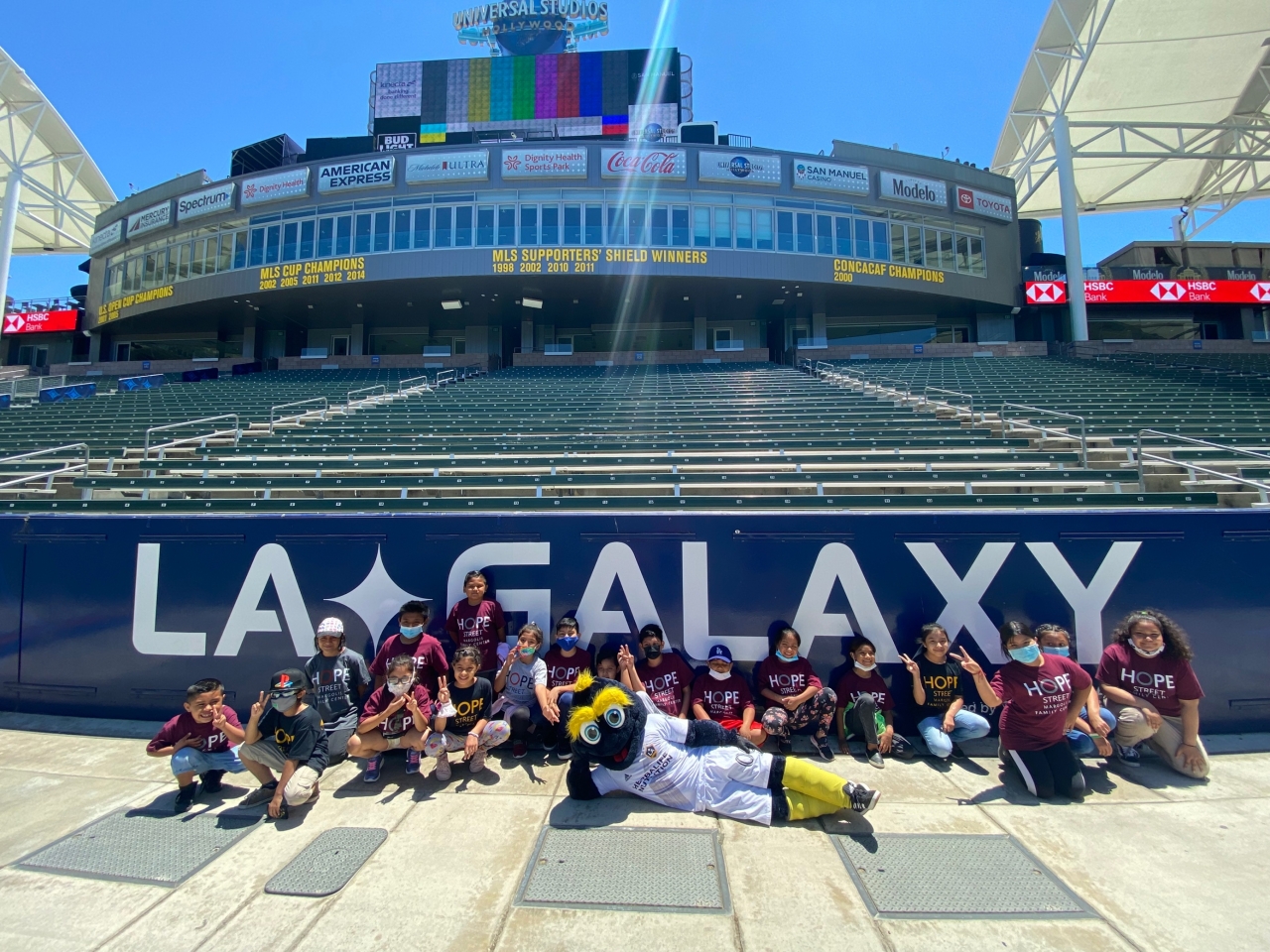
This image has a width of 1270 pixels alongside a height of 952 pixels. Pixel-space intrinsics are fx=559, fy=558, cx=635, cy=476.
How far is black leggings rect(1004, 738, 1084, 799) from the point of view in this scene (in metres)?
3.24

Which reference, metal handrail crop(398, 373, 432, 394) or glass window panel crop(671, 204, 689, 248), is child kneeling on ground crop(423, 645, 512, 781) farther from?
glass window panel crop(671, 204, 689, 248)

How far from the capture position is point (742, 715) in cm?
390

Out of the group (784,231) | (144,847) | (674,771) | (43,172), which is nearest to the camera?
(144,847)

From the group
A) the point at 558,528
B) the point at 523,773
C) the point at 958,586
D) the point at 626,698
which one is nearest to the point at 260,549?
the point at 558,528

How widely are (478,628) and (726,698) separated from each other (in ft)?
6.07

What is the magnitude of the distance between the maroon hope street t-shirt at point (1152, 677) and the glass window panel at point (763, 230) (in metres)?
17.7

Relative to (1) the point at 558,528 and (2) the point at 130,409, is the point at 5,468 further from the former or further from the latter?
(1) the point at 558,528

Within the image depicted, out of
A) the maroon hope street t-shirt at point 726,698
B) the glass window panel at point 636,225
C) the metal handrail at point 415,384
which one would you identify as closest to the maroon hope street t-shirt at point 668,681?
the maroon hope street t-shirt at point 726,698

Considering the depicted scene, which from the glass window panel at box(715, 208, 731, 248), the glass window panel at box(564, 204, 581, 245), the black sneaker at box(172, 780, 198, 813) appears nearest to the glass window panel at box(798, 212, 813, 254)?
the glass window panel at box(715, 208, 731, 248)

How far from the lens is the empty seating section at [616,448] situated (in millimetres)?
5203

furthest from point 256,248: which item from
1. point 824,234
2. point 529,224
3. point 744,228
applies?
point 824,234

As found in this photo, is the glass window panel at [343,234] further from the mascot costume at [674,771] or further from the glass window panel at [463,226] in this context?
the mascot costume at [674,771]

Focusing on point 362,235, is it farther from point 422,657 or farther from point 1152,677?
point 1152,677

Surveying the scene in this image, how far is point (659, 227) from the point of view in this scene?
61.6 feet
